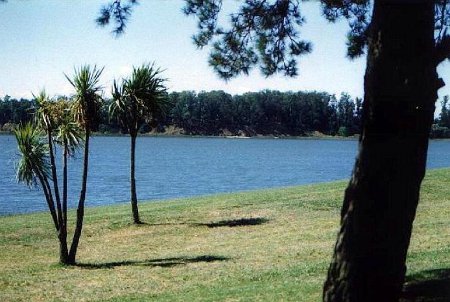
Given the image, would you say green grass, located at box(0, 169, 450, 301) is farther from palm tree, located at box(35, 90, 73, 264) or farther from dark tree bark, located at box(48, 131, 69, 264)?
palm tree, located at box(35, 90, 73, 264)

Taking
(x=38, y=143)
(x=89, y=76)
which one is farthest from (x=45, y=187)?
(x=89, y=76)

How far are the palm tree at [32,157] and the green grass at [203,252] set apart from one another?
2399 mm

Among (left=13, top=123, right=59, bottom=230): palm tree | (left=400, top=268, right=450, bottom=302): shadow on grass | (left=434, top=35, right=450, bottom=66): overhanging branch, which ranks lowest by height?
(left=400, top=268, right=450, bottom=302): shadow on grass

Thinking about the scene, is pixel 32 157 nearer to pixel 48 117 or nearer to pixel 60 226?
pixel 48 117

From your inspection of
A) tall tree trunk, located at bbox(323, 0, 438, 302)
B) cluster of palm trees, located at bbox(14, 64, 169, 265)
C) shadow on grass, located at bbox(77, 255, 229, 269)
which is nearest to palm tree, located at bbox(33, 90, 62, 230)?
cluster of palm trees, located at bbox(14, 64, 169, 265)

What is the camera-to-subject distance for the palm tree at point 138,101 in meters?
19.5

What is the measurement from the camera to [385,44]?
5.27 meters

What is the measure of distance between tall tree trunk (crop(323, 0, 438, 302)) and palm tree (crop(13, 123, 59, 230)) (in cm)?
1093

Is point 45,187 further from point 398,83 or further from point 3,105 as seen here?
point 3,105

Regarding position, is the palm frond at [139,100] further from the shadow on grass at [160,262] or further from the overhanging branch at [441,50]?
the overhanging branch at [441,50]

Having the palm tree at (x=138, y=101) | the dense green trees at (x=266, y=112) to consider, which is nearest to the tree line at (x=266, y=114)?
the dense green trees at (x=266, y=112)

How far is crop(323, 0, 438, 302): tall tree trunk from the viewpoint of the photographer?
515cm

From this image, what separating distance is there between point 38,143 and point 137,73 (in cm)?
590

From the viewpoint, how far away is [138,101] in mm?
19641
